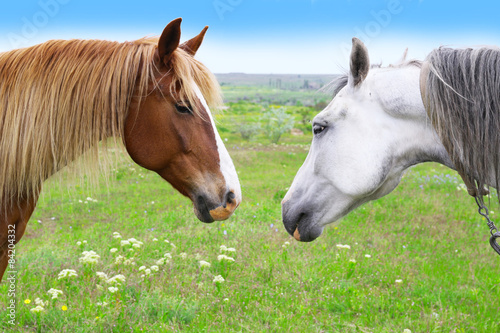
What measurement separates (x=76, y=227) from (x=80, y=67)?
569 centimetres

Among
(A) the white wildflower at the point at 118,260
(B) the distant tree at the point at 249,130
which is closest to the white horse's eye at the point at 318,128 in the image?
(A) the white wildflower at the point at 118,260

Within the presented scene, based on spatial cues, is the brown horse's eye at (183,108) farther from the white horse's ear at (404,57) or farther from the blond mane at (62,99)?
the white horse's ear at (404,57)

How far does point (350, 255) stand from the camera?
5734 mm

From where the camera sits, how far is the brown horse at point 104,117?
2.49 m

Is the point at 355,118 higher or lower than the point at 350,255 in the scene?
higher

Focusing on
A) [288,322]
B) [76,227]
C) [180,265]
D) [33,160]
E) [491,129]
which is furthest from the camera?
[76,227]

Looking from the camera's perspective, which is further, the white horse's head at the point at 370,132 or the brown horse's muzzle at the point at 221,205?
the brown horse's muzzle at the point at 221,205

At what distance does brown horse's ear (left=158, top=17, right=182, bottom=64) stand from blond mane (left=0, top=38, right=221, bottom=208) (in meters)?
0.06

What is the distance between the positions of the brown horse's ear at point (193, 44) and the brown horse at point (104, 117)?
0.26 m

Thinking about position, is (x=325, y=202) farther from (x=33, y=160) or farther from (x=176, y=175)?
(x=33, y=160)

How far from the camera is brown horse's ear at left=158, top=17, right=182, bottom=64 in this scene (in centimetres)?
244

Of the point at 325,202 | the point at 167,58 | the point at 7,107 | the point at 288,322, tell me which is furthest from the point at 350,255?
the point at 7,107

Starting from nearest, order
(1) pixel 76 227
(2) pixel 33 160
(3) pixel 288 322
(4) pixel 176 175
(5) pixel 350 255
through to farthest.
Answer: (2) pixel 33 160
(4) pixel 176 175
(3) pixel 288 322
(5) pixel 350 255
(1) pixel 76 227

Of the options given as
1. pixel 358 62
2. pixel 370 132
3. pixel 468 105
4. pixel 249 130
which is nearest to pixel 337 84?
pixel 358 62
